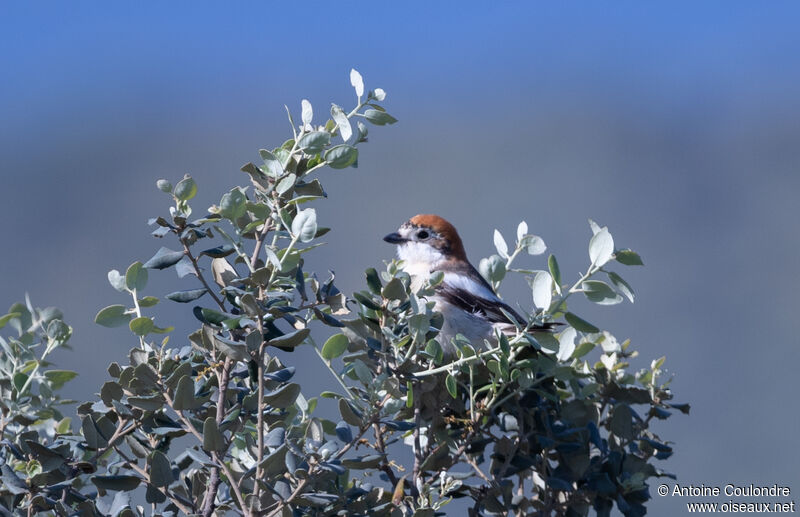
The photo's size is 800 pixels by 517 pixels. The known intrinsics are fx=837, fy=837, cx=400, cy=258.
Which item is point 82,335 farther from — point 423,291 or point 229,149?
point 423,291

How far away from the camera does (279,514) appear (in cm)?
183

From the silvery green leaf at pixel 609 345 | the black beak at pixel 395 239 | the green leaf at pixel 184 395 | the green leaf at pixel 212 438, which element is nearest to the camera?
the green leaf at pixel 212 438

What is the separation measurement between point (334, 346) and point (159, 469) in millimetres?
511

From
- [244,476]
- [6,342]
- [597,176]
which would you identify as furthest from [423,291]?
[597,176]

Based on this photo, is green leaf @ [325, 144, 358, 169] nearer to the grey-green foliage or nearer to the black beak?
the grey-green foliage

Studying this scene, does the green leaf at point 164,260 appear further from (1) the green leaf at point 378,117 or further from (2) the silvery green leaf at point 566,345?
(2) the silvery green leaf at point 566,345

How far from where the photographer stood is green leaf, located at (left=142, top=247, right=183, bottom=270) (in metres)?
1.96

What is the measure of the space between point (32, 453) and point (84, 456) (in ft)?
0.40

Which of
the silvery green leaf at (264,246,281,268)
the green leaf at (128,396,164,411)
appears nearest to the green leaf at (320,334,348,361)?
the silvery green leaf at (264,246,281,268)

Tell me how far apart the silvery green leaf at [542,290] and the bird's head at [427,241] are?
9.39 feet

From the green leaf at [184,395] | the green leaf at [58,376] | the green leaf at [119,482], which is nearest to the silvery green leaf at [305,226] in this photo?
the green leaf at [184,395]

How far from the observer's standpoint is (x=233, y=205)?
1.99 m

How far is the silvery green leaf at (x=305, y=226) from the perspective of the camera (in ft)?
6.15

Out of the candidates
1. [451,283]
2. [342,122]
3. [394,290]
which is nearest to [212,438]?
[394,290]
